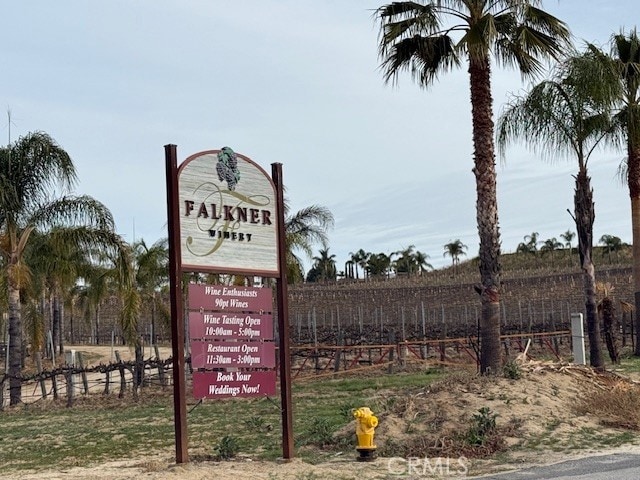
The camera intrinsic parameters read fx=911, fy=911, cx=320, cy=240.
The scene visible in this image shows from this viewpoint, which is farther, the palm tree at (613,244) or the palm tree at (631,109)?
the palm tree at (613,244)

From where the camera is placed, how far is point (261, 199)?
11.9 metres

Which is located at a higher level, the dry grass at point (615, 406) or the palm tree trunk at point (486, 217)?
the palm tree trunk at point (486, 217)

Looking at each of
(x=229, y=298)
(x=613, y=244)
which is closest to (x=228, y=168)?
(x=229, y=298)

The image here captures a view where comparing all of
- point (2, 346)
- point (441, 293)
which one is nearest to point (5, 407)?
point (2, 346)

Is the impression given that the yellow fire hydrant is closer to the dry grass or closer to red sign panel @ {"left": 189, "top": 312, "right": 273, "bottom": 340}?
red sign panel @ {"left": 189, "top": 312, "right": 273, "bottom": 340}

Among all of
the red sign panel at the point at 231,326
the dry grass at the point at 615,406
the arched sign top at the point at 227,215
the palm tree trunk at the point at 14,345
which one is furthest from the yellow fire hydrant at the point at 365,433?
the palm tree trunk at the point at 14,345

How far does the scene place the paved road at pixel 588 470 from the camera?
981 cm

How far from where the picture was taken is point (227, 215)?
11492mm

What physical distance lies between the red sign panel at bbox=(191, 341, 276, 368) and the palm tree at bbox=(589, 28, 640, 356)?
12843 millimetres

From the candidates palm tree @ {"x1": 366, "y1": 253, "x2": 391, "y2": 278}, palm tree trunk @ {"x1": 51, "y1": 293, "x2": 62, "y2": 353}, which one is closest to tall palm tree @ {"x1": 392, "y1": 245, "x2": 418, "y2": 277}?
palm tree @ {"x1": 366, "y1": 253, "x2": 391, "y2": 278}

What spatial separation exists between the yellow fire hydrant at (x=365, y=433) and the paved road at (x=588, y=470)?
1.63 meters

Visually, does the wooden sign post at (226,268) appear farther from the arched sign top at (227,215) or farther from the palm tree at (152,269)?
the palm tree at (152,269)

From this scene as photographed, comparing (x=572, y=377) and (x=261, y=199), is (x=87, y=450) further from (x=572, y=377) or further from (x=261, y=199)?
(x=572, y=377)

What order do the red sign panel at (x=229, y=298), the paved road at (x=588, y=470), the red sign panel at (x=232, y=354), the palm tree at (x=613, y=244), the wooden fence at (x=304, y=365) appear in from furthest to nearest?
the palm tree at (x=613, y=244)
the wooden fence at (x=304, y=365)
the red sign panel at (x=229, y=298)
the red sign panel at (x=232, y=354)
the paved road at (x=588, y=470)
